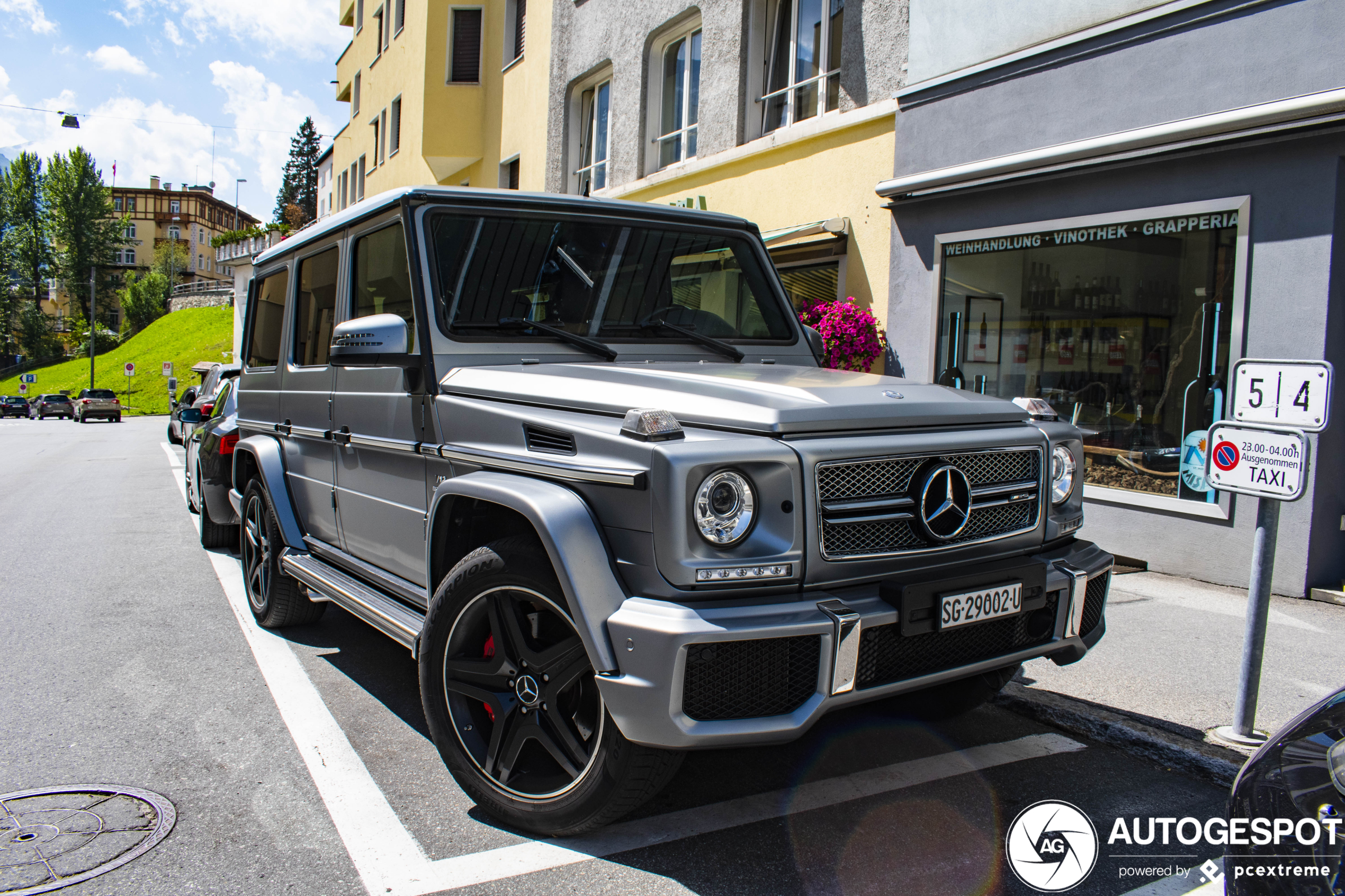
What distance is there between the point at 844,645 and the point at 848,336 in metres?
7.50

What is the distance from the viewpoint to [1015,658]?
9.78 ft

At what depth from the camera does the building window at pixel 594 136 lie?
637 inches

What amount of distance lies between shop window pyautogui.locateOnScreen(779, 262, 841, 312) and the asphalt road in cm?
692

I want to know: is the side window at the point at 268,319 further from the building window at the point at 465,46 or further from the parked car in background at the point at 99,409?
the parked car in background at the point at 99,409

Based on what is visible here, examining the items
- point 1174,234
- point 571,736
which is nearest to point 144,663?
point 571,736

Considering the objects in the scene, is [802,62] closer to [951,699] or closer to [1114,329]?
[1114,329]

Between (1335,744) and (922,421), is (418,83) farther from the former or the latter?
(1335,744)

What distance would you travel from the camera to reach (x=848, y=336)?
970cm

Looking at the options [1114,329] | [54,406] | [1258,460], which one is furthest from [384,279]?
[54,406]

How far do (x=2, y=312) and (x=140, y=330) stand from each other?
10993 millimetres

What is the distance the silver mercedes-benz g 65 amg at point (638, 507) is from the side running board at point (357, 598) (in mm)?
15

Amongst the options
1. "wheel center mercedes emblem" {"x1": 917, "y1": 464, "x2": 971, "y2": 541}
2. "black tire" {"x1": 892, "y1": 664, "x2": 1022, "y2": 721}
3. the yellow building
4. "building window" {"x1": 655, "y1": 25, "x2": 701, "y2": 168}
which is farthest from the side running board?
the yellow building

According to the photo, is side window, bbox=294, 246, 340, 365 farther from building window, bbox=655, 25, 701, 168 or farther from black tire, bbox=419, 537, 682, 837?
building window, bbox=655, 25, 701, 168

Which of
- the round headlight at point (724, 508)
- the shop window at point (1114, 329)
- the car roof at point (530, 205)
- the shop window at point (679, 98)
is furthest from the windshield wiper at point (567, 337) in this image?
the shop window at point (679, 98)
